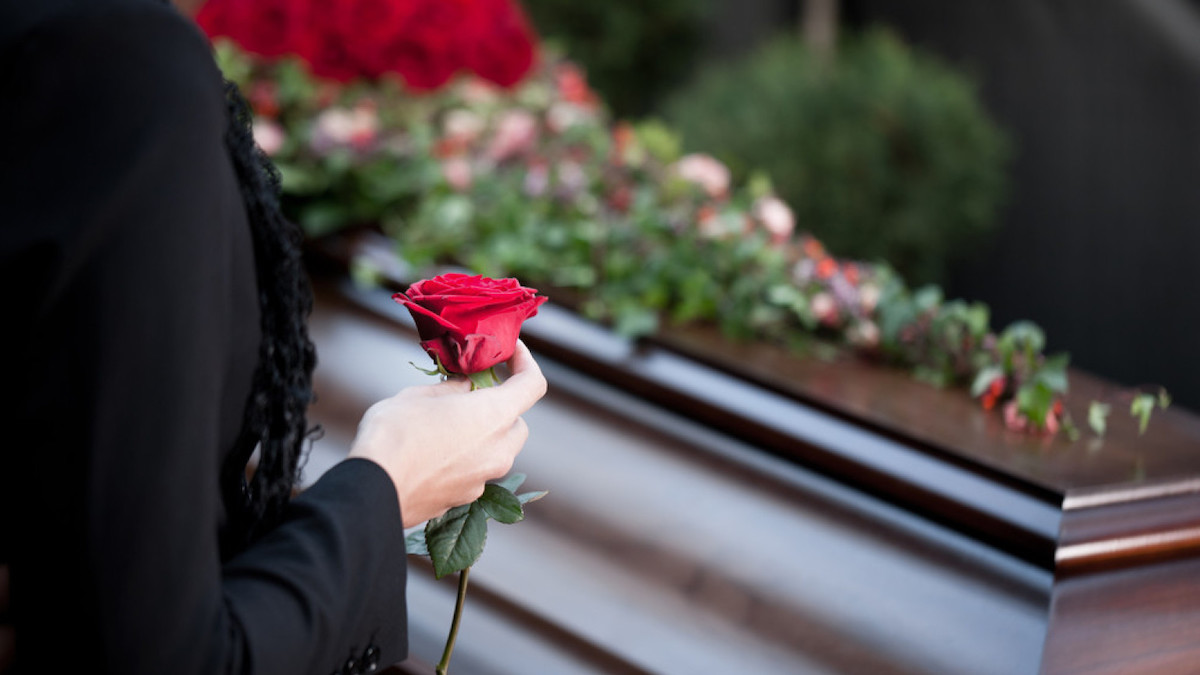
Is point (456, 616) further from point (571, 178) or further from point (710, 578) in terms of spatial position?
point (571, 178)

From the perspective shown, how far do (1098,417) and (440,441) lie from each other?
31.7 inches

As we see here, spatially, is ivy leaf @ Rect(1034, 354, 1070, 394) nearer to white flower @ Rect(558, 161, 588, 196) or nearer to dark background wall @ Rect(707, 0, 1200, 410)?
white flower @ Rect(558, 161, 588, 196)

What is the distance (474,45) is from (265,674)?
1648mm

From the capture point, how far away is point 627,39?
14.3ft

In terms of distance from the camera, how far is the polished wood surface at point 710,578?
80 centimetres

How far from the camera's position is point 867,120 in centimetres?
299

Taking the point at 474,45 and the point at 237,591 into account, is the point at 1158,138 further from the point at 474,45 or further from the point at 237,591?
the point at 237,591

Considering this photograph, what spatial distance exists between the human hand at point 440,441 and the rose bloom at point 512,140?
118cm

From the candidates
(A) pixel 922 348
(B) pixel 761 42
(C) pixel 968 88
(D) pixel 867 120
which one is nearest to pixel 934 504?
(A) pixel 922 348

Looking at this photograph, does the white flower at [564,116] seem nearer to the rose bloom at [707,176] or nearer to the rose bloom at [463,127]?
the rose bloom at [463,127]

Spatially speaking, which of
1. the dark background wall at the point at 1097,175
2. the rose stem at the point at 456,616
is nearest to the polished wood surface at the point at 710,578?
the rose stem at the point at 456,616

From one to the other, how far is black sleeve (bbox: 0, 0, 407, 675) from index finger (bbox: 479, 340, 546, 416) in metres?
0.16

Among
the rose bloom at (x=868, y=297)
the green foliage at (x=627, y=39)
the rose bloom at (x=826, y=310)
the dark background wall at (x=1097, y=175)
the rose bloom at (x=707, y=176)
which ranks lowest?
the rose bloom at (x=826, y=310)

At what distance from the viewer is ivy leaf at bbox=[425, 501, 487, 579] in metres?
0.61
